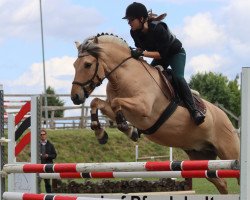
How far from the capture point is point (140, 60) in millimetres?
6969

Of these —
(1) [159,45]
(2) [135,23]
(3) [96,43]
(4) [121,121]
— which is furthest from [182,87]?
(4) [121,121]

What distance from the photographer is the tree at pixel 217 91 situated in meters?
57.4

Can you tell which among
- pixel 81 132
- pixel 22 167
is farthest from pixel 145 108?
pixel 81 132

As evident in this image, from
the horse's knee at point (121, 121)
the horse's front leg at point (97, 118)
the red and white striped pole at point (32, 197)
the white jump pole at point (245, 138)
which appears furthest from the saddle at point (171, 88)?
the white jump pole at point (245, 138)

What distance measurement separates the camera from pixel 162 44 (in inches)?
272

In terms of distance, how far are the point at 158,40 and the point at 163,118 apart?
78 cm

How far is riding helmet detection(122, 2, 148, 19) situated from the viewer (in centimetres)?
675

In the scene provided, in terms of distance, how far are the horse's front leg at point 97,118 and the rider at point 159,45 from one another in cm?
78

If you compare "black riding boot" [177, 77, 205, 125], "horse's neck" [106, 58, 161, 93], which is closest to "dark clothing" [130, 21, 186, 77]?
"black riding boot" [177, 77, 205, 125]

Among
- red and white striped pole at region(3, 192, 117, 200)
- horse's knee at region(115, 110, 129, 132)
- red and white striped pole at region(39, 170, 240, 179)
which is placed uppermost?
horse's knee at region(115, 110, 129, 132)

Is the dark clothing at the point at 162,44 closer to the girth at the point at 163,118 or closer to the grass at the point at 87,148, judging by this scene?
the girth at the point at 163,118

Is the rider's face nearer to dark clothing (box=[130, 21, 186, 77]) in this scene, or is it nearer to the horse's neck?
dark clothing (box=[130, 21, 186, 77])

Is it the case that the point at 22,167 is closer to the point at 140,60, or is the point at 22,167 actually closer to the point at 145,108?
the point at 145,108

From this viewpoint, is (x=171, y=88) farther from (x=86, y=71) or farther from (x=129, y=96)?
(x=86, y=71)
